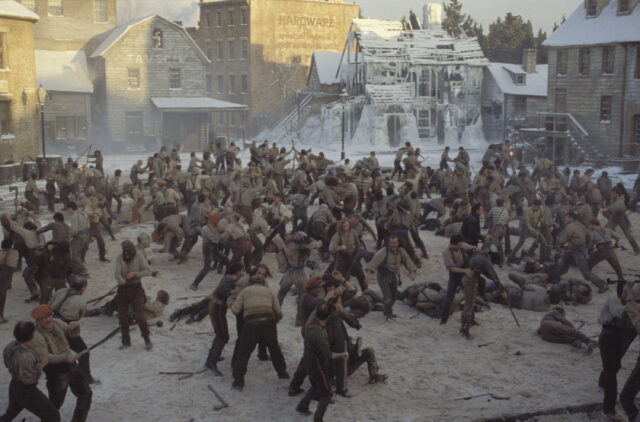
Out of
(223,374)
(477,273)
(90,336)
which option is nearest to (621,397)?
(477,273)

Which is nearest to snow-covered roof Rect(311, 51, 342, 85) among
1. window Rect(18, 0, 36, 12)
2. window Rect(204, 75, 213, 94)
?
window Rect(204, 75, 213, 94)

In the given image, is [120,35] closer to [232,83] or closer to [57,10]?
[57,10]

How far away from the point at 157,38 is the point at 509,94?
2476 cm

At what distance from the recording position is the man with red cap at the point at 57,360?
8016 millimetres

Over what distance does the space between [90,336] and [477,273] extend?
22.6 ft

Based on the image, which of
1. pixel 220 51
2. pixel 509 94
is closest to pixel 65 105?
pixel 220 51

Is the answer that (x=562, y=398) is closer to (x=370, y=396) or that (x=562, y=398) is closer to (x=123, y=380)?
(x=370, y=396)

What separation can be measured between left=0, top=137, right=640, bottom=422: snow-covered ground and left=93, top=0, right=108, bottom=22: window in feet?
135

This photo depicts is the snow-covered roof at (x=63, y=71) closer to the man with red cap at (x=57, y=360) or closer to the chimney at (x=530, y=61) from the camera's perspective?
the chimney at (x=530, y=61)

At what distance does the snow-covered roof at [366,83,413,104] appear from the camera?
47.1 meters

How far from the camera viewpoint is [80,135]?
1795 inches

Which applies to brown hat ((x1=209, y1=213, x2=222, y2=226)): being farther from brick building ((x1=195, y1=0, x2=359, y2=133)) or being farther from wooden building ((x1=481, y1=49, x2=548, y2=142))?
brick building ((x1=195, y1=0, x2=359, y2=133))

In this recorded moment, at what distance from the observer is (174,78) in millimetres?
47719

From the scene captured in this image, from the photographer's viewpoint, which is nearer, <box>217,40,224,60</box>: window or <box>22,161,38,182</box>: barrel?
<box>22,161,38,182</box>: barrel
